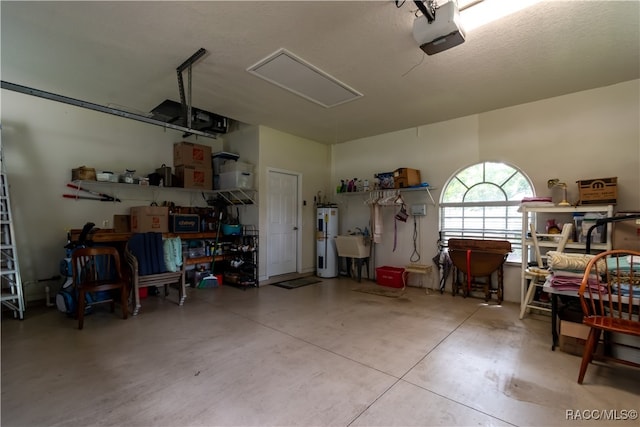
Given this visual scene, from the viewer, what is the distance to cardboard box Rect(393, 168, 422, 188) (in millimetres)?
5070

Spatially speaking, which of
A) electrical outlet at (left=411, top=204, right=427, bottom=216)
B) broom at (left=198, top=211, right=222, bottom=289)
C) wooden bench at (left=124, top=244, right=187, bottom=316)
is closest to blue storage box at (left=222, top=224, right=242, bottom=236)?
broom at (left=198, top=211, right=222, bottom=289)

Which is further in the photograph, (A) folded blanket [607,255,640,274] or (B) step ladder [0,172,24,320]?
(B) step ladder [0,172,24,320]

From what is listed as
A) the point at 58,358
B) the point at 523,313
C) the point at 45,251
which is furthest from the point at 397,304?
the point at 45,251

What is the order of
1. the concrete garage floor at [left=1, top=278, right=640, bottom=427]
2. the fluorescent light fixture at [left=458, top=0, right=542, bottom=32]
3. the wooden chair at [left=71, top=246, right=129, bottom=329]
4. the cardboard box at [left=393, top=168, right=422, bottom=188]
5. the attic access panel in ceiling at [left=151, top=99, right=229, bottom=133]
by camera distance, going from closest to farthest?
the concrete garage floor at [left=1, top=278, right=640, bottom=427] < the fluorescent light fixture at [left=458, top=0, right=542, bottom=32] < the wooden chair at [left=71, top=246, right=129, bottom=329] < the attic access panel in ceiling at [left=151, top=99, right=229, bottom=133] < the cardboard box at [left=393, top=168, right=422, bottom=188]

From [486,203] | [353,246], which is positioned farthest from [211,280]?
[486,203]

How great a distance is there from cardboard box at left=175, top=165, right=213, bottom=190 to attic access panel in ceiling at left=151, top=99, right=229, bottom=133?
0.76 meters

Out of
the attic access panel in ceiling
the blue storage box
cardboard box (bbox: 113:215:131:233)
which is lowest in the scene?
the blue storage box

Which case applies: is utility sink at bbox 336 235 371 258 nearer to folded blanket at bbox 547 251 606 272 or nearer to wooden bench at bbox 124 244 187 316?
wooden bench at bbox 124 244 187 316

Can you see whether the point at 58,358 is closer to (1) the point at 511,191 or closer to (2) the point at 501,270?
(2) the point at 501,270

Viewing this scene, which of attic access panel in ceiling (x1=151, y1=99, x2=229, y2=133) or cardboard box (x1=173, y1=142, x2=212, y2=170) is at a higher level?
attic access panel in ceiling (x1=151, y1=99, x2=229, y2=133)

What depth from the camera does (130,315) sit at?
3648mm

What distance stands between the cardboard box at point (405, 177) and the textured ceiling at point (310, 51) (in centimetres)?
112

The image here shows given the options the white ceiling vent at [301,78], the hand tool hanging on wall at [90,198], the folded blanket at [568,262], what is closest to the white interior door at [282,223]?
the white ceiling vent at [301,78]

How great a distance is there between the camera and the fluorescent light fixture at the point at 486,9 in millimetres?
2256
